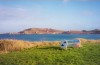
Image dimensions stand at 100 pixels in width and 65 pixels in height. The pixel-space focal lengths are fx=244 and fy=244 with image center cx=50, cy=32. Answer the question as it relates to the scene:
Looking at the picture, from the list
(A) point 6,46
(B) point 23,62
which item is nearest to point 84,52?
(B) point 23,62

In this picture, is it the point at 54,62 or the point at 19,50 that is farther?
the point at 19,50

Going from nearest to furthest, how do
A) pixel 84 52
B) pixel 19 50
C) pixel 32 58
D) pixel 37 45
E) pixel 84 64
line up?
pixel 84 64, pixel 32 58, pixel 84 52, pixel 19 50, pixel 37 45

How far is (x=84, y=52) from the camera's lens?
91.7 feet

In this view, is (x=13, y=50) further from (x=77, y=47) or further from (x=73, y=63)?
(x=73, y=63)

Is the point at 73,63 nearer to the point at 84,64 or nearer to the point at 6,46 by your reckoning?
the point at 84,64

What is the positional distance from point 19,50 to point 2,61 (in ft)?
25.9

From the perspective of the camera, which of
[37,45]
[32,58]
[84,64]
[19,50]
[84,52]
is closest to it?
[84,64]

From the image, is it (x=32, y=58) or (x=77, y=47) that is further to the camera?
(x=77, y=47)

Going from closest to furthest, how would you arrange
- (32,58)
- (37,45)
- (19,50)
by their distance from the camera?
(32,58)
(19,50)
(37,45)

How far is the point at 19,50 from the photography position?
31.0 m

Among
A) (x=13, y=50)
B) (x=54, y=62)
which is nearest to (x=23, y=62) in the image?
(x=54, y=62)

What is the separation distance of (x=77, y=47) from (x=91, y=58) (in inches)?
297

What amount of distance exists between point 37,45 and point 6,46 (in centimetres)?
464

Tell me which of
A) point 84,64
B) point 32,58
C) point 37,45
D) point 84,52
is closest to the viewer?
point 84,64
